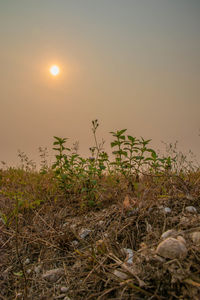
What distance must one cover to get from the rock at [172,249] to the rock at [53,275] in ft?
3.11

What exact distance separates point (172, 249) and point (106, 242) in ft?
2.31

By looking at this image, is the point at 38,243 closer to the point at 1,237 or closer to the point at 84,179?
the point at 1,237

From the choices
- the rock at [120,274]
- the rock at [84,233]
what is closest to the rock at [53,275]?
the rock at [84,233]

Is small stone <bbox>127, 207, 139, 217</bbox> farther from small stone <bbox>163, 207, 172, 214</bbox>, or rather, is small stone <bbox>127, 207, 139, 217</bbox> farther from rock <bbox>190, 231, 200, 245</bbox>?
rock <bbox>190, 231, 200, 245</bbox>

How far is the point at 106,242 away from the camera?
201cm

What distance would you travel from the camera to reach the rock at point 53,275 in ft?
6.33

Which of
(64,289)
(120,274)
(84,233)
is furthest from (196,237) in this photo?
(84,233)

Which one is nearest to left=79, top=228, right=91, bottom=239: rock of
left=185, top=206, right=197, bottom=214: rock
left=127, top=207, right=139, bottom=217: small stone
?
left=127, top=207, right=139, bottom=217: small stone

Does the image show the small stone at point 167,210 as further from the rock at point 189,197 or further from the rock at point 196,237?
the rock at point 196,237

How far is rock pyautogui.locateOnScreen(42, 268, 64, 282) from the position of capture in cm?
193

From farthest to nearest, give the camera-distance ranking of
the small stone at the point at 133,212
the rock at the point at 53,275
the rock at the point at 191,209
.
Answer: the small stone at the point at 133,212, the rock at the point at 191,209, the rock at the point at 53,275

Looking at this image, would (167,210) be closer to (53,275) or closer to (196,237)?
(196,237)

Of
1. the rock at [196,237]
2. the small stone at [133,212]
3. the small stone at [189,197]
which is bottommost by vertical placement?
the rock at [196,237]

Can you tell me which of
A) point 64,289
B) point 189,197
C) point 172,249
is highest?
point 189,197
